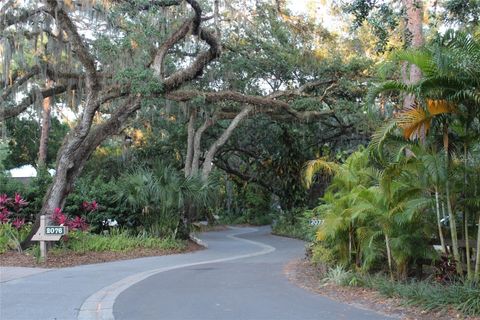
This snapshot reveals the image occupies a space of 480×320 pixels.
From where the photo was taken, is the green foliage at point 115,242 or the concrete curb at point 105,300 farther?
the green foliage at point 115,242

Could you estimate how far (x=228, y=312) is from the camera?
8.14m

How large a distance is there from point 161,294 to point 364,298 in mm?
3627

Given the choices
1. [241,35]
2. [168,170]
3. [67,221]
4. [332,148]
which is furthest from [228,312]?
[332,148]

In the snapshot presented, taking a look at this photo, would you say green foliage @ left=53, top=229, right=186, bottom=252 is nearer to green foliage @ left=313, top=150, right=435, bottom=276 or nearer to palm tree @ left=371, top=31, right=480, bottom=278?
green foliage @ left=313, top=150, right=435, bottom=276

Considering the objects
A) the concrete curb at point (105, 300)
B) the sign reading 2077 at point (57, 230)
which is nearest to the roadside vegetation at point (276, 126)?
the sign reading 2077 at point (57, 230)

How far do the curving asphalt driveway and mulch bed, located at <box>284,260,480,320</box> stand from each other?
0.96 ft

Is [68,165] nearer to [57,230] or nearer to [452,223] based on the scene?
[57,230]

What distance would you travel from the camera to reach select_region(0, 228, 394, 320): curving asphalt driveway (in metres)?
8.06

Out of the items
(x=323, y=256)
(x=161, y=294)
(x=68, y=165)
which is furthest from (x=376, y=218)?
(x=68, y=165)

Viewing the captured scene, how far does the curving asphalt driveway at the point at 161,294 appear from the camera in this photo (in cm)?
Answer: 806

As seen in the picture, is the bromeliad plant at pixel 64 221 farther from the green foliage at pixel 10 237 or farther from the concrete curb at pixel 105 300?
the concrete curb at pixel 105 300

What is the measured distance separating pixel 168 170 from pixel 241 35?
24.5 feet

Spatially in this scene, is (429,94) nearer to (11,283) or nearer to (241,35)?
(11,283)

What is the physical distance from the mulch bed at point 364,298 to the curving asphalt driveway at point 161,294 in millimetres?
292
